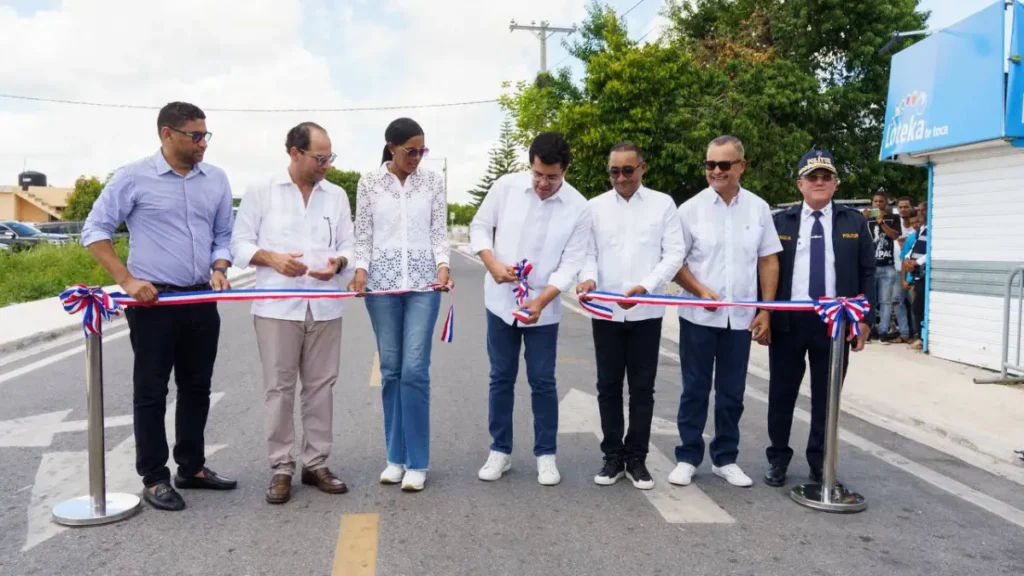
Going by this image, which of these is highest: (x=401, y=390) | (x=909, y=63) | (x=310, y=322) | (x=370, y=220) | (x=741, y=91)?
(x=741, y=91)

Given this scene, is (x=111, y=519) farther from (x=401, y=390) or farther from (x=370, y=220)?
(x=370, y=220)

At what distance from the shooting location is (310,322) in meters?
4.75

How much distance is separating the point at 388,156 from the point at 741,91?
21.4 metres

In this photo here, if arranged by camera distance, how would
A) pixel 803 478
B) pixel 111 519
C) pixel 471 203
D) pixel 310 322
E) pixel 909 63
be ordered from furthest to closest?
1. pixel 471 203
2. pixel 909 63
3. pixel 803 478
4. pixel 310 322
5. pixel 111 519

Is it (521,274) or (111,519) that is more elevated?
(521,274)

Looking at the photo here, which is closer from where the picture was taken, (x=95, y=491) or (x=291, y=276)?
(x=95, y=491)

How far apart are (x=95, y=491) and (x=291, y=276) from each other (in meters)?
1.47

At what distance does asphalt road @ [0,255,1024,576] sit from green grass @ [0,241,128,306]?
1168 centimetres

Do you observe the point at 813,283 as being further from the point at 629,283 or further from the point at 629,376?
the point at 629,376

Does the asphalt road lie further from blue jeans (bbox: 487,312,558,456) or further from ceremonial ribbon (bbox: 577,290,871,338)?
ceremonial ribbon (bbox: 577,290,871,338)

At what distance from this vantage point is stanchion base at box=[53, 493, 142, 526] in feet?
13.8

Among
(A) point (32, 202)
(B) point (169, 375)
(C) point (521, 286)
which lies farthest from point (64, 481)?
(A) point (32, 202)

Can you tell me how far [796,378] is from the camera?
16.8 ft

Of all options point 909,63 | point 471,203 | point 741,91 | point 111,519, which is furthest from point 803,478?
point 471,203
